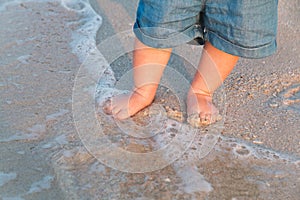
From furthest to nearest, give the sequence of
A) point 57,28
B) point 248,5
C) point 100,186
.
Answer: point 57,28, point 248,5, point 100,186

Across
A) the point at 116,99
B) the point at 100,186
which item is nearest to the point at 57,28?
the point at 116,99

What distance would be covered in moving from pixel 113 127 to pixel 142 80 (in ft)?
0.82

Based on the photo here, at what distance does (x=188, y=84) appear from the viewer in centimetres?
232

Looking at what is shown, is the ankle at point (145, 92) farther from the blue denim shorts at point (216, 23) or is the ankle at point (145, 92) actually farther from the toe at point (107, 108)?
the blue denim shorts at point (216, 23)

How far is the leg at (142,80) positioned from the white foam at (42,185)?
48cm

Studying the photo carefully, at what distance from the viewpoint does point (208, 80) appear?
2.09m

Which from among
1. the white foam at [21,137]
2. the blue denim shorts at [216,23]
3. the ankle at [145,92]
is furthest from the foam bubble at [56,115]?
the blue denim shorts at [216,23]

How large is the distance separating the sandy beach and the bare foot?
1.7 inches

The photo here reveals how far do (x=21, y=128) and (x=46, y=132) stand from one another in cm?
11

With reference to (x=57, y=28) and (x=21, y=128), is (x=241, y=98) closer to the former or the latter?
(x=21, y=128)

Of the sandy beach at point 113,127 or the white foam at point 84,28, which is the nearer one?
the sandy beach at point 113,127

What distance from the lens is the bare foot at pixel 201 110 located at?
203cm

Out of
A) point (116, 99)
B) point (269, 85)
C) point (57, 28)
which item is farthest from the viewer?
point (57, 28)

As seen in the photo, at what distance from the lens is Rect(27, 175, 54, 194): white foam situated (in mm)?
1640
